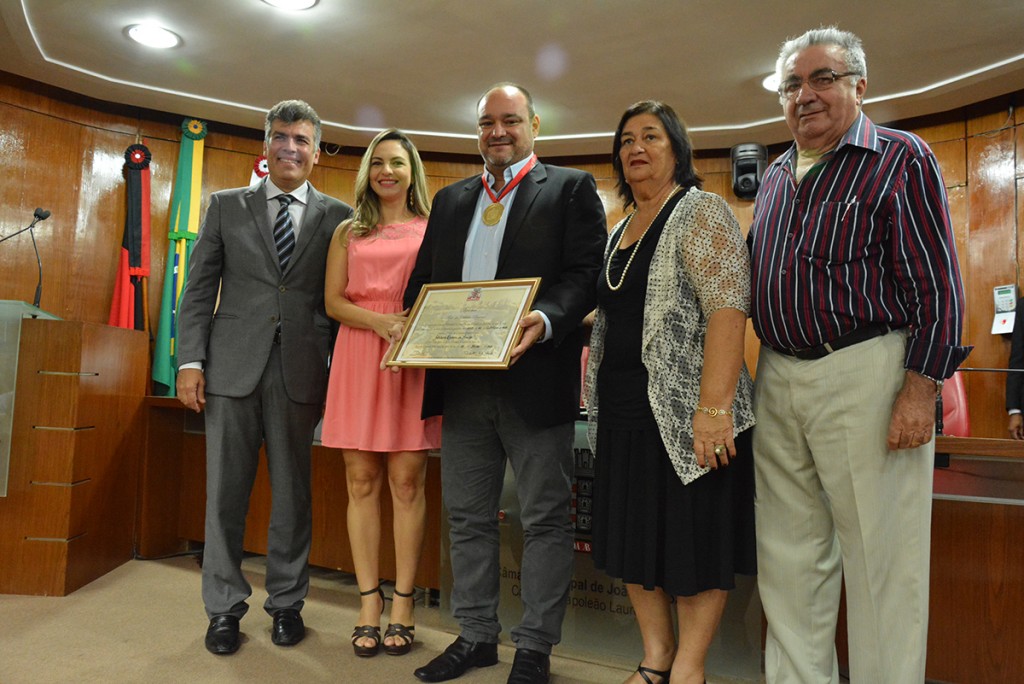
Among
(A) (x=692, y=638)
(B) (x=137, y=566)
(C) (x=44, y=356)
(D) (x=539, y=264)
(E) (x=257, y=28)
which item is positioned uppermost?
(E) (x=257, y=28)

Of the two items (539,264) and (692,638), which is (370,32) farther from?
(692,638)

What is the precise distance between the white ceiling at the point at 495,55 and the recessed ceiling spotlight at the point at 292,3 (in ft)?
0.25

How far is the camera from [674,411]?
5.31ft

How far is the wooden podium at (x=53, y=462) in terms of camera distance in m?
2.92

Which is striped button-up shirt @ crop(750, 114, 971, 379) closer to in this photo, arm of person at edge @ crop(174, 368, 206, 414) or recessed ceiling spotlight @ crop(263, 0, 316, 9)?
arm of person at edge @ crop(174, 368, 206, 414)

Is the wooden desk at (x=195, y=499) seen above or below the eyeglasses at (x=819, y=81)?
below

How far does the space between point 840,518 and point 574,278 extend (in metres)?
0.81

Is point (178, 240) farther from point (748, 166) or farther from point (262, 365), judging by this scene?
point (748, 166)

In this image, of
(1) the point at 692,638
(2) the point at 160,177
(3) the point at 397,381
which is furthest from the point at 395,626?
(2) the point at 160,177

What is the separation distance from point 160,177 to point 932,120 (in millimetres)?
5567

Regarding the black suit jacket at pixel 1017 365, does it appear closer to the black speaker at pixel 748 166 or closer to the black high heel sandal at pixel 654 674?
the black speaker at pixel 748 166

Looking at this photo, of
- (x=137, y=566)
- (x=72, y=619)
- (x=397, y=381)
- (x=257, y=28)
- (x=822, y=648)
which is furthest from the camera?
(x=257, y=28)

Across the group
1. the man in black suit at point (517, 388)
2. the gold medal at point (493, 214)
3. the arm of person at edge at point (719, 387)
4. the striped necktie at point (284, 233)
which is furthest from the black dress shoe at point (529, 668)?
the striped necktie at point (284, 233)

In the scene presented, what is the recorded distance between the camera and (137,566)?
134 inches
